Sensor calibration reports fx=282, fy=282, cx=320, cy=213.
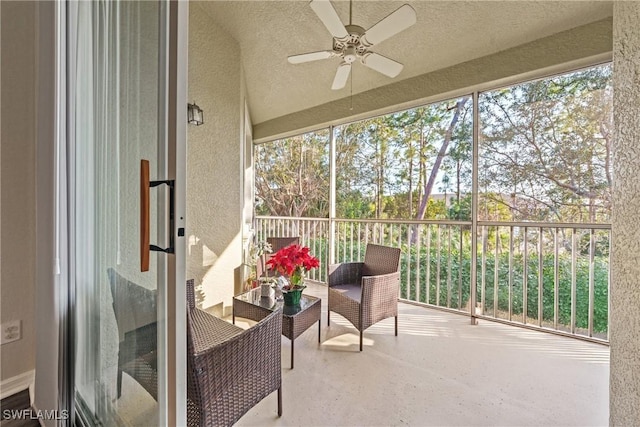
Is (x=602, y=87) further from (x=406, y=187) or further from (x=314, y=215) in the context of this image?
(x=314, y=215)

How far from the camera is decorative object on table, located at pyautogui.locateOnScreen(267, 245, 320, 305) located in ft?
7.26

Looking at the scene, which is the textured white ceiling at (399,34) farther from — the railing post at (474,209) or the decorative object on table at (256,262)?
the decorative object on table at (256,262)

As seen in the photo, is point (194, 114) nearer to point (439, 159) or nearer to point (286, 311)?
point (286, 311)

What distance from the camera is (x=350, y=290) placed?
2717 millimetres

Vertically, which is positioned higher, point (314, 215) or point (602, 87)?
point (602, 87)

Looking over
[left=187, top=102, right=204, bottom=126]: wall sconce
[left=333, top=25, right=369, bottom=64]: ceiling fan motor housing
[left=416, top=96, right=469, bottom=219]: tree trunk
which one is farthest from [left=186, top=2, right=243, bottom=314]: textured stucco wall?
[left=416, top=96, right=469, bottom=219]: tree trunk

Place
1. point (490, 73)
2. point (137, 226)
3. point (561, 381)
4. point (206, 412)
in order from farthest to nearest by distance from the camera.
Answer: point (490, 73)
point (561, 381)
point (206, 412)
point (137, 226)

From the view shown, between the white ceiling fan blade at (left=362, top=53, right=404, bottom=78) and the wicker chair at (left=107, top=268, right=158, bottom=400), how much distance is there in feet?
7.18

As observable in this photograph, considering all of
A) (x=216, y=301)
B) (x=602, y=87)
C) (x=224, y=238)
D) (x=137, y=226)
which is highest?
(x=602, y=87)

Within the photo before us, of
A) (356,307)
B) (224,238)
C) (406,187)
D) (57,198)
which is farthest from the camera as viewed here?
(406,187)

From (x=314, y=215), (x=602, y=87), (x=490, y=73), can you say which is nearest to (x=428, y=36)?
(x=490, y=73)

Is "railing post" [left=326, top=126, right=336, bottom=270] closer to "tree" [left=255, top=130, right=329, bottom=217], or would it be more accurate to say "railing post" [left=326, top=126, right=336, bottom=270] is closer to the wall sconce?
"tree" [left=255, top=130, right=329, bottom=217]

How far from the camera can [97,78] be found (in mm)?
1232

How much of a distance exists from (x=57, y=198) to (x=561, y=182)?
3.74 metres
